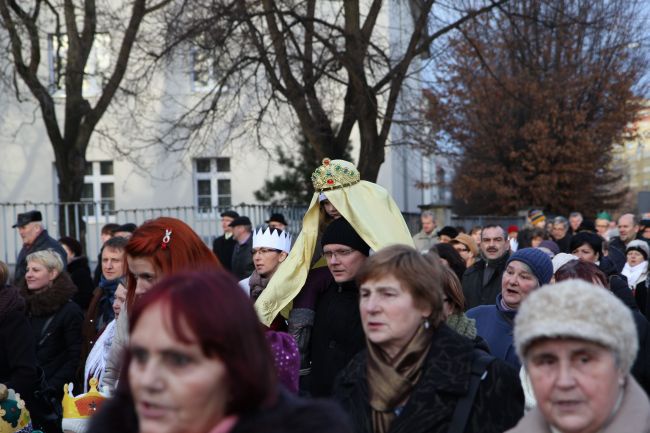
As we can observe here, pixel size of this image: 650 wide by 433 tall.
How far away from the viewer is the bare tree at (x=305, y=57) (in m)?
15.8

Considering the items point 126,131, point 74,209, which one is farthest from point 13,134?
point 74,209

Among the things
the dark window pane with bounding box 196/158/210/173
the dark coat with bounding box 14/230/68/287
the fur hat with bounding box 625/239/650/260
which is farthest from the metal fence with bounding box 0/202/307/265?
the dark window pane with bounding box 196/158/210/173

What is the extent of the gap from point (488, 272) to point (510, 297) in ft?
10.1

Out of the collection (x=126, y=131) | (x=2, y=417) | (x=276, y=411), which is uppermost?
(x=126, y=131)

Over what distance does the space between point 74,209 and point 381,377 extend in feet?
45.5

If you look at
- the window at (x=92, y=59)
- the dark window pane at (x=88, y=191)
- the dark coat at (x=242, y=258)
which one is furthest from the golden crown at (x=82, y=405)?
the dark window pane at (x=88, y=191)

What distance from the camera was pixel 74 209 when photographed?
17.0 metres

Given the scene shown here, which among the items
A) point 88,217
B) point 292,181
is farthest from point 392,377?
point 292,181

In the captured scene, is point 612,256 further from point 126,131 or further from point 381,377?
point 126,131

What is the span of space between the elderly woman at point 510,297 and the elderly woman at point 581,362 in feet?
7.68

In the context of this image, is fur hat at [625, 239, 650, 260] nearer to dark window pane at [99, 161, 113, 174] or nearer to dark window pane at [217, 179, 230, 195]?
dark window pane at [217, 179, 230, 195]

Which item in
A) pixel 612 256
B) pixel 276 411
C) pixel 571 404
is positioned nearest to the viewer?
pixel 276 411

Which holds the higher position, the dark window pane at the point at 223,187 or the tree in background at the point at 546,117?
the tree in background at the point at 546,117

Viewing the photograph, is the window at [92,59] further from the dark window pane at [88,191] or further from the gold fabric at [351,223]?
the gold fabric at [351,223]
